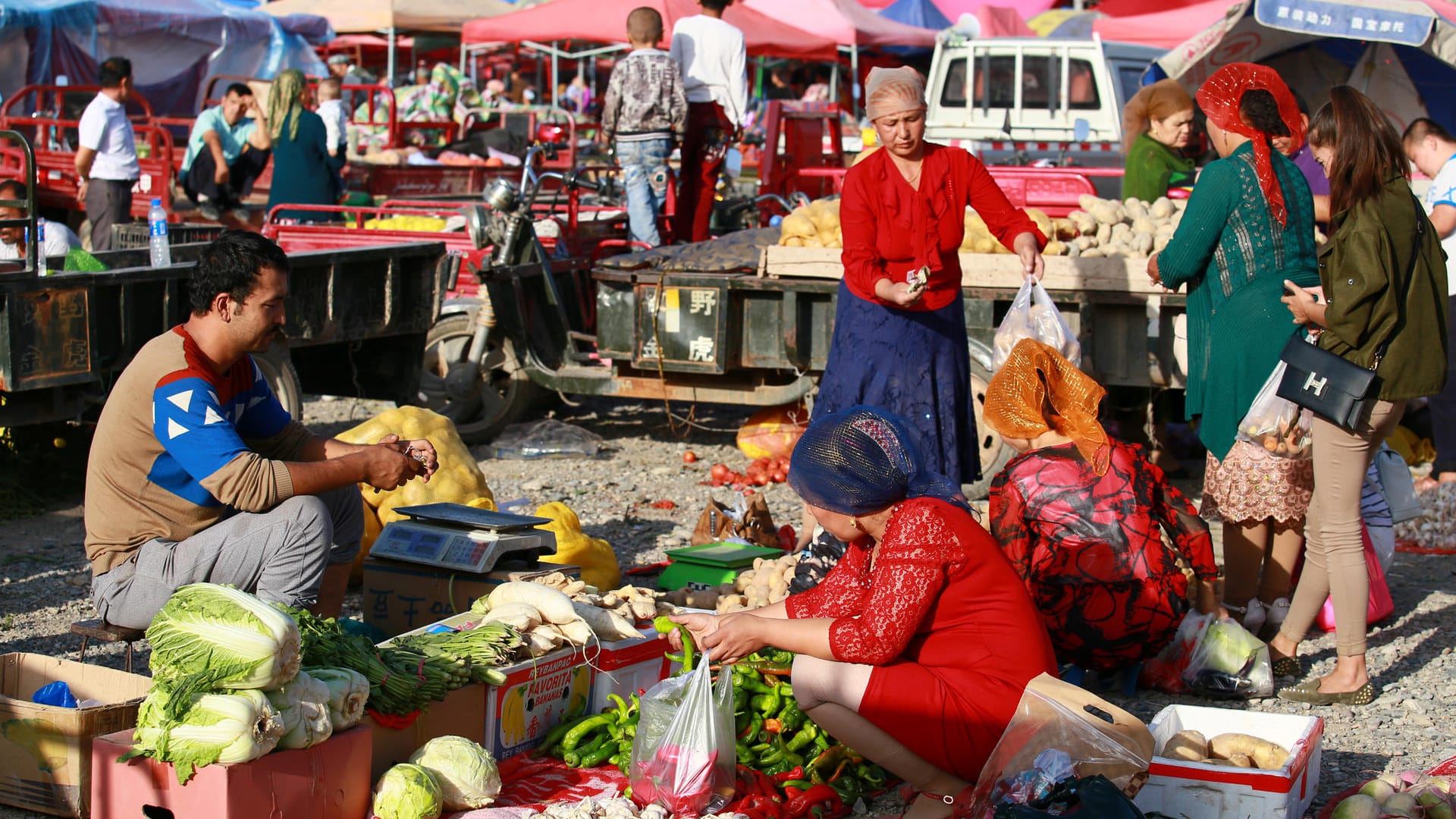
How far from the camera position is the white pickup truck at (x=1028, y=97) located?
1355 cm

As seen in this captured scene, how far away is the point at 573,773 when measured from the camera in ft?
12.7

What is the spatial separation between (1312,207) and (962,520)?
2.44 meters

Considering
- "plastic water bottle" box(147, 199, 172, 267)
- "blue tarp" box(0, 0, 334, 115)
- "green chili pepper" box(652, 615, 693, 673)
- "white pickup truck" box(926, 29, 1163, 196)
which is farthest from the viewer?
"blue tarp" box(0, 0, 334, 115)

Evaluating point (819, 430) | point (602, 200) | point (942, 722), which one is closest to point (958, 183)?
point (819, 430)

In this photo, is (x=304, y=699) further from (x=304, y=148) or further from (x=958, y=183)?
(x=304, y=148)

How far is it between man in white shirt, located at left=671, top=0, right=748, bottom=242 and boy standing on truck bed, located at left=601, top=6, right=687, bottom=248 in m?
0.33

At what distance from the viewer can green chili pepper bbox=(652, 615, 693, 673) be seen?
A: 3.74 meters

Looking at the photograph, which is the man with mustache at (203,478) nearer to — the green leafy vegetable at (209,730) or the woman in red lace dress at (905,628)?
the green leafy vegetable at (209,730)

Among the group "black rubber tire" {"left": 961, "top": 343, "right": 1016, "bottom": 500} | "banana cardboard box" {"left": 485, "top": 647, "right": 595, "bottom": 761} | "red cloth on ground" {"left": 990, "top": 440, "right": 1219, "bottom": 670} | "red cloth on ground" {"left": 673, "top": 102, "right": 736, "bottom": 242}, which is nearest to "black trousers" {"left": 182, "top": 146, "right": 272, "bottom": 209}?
"red cloth on ground" {"left": 673, "top": 102, "right": 736, "bottom": 242}

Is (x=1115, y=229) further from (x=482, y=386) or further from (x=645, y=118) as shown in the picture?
(x=482, y=386)

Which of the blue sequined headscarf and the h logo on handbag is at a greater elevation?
the h logo on handbag

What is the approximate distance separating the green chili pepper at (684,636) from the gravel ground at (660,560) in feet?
5.57

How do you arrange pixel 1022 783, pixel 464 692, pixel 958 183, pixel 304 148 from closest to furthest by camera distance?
pixel 1022 783 → pixel 464 692 → pixel 958 183 → pixel 304 148

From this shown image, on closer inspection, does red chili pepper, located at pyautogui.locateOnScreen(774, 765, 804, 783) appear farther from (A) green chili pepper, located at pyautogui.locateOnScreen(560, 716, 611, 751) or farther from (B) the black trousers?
(B) the black trousers
